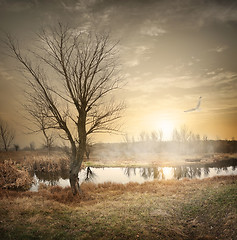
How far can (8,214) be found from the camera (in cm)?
789

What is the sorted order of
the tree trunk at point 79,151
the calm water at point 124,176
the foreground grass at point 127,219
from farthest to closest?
the calm water at point 124,176, the tree trunk at point 79,151, the foreground grass at point 127,219

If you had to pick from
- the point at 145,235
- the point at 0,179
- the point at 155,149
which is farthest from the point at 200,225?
the point at 155,149

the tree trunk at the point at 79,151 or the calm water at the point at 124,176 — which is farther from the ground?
the tree trunk at the point at 79,151

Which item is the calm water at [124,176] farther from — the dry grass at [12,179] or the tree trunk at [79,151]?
the tree trunk at [79,151]

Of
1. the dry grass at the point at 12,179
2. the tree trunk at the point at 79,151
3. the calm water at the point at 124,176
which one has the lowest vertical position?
the calm water at the point at 124,176

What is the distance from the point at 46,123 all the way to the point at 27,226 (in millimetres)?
6187

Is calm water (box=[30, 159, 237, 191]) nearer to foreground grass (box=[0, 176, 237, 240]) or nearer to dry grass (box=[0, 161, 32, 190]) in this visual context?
Answer: dry grass (box=[0, 161, 32, 190])

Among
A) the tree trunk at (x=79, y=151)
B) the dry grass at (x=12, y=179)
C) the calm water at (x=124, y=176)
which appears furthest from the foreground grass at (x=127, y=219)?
the calm water at (x=124, y=176)

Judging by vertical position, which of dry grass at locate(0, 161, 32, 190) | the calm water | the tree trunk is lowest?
the calm water

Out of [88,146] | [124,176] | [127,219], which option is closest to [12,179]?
[88,146]

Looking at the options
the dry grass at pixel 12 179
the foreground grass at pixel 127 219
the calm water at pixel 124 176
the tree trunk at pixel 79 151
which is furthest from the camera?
the calm water at pixel 124 176

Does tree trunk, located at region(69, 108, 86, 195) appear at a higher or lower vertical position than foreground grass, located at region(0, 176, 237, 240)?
higher

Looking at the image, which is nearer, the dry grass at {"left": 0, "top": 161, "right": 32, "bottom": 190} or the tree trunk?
the tree trunk

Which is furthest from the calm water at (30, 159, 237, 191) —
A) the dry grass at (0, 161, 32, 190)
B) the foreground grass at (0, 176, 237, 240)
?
the foreground grass at (0, 176, 237, 240)
